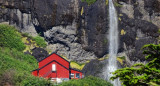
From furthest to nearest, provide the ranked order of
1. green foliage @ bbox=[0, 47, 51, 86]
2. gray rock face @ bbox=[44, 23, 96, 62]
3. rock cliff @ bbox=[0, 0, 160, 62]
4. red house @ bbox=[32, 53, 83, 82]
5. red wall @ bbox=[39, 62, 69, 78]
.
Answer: gray rock face @ bbox=[44, 23, 96, 62], rock cliff @ bbox=[0, 0, 160, 62], red wall @ bbox=[39, 62, 69, 78], red house @ bbox=[32, 53, 83, 82], green foliage @ bbox=[0, 47, 51, 86]

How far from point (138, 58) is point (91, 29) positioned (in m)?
8.91

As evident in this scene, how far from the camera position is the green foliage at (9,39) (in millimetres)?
45094

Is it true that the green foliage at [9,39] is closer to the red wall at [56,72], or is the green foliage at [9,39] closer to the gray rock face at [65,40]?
the gray rock face at [65,40]

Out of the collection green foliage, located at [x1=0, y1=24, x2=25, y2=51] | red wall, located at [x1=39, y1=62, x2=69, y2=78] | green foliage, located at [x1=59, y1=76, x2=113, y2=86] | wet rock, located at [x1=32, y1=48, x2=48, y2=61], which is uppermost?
green foliage, located at [x1=0, y1=24, x2=25, y2=51]

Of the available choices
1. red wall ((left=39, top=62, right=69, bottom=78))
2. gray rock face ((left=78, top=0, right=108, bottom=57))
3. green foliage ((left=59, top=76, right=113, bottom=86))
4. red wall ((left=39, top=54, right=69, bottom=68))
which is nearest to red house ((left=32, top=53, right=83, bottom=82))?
red wall ((left=39, top=62, right=69, bottom=78))

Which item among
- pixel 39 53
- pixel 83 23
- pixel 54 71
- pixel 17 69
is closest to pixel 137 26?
pixel 83 23

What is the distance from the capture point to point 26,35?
161 feet

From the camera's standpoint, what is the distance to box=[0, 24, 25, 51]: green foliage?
45094 millimetres

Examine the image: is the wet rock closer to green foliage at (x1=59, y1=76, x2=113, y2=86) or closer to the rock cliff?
the rock cliff

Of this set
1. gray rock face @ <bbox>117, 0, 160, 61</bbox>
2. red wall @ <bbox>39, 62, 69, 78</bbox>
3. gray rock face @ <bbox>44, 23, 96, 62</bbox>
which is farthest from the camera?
gray rock face @ <bbox>44, 23, 96, 62</bbox>

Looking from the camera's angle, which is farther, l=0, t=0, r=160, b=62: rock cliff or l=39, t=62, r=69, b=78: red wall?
l=0, t=0, r=160, b=62: rock cliff

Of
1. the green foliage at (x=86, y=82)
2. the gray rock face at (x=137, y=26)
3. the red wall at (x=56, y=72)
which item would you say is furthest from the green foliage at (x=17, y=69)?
the gray rock face at (x=137, y=26)

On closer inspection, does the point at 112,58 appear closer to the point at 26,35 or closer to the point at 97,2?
the point at 97,2

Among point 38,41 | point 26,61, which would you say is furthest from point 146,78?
point 38,41
